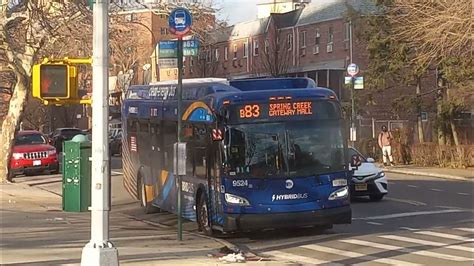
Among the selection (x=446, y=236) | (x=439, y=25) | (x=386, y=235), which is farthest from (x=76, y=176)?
(x=439, y=25)

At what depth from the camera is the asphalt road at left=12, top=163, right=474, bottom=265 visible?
1372cm

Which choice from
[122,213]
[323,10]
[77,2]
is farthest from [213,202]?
[323,10]

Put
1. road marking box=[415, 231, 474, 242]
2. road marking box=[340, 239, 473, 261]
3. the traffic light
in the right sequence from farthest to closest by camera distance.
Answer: road marking box=[415, 231, 474, 242]
road marking box=[340, 239, 473, 261]
the traffic light

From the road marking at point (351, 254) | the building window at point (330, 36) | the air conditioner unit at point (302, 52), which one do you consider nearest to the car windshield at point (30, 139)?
the road marking at point (351, 254)

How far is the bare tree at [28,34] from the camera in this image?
25953mm

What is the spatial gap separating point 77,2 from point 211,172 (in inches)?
431

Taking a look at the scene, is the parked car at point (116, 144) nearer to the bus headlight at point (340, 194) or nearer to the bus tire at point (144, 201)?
the bus tire at point (144, 201)

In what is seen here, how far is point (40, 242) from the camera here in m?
15.2

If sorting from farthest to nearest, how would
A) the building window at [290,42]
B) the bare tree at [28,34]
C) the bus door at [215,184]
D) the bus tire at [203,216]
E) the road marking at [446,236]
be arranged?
the building window at [290,42] < the bare tree at [28,34] < the bus tire at [203,216] < the bus door at [215,184] < the road marking at [446,236]

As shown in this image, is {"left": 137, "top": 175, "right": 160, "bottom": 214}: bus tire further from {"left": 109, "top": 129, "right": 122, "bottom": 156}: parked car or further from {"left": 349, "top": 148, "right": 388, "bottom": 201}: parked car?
{"left": 109, "top": 129, "right": 122, "bottom": 156}: parked car

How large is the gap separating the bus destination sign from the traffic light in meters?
5.37

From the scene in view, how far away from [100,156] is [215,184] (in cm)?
636

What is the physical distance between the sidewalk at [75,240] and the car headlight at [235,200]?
810mm

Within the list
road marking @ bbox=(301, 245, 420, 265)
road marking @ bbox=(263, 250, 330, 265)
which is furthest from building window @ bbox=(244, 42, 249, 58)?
road marking @ bbox=(263, 250, 330, 265)
